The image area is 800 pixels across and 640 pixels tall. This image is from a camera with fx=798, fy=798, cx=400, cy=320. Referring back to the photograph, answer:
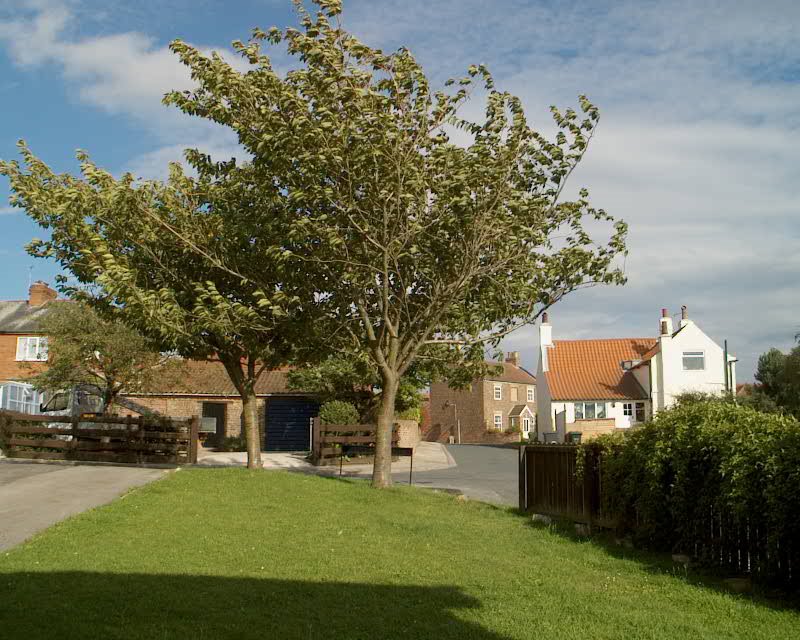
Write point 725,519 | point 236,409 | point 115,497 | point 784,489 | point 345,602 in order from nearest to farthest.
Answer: point 345,602 < point 784,489 < point 725,519 < point 115,497 < point 236,409

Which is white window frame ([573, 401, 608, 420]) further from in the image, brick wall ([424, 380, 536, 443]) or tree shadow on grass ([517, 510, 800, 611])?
tree shadow on grass ([517, 510, 800, 611])

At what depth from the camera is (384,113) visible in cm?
1596

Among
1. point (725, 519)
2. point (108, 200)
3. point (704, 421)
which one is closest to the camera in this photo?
point (725, 519)

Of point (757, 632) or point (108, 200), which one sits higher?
point (108, 200)

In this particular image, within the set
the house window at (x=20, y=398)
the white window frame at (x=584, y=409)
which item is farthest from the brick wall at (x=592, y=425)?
the house window at (x=20, y=398)

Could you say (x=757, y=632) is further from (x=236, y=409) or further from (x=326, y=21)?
(x=236, y=409)

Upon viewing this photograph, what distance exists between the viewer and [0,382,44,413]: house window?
33.0 m

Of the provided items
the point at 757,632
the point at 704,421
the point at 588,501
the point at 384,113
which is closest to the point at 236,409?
the point at 384,113

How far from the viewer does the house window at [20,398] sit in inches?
1300

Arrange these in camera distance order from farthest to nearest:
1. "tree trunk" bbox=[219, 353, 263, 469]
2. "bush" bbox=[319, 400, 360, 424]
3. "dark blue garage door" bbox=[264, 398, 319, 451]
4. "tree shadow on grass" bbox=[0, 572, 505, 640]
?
"dark blue garage door" bbox=[264, 398, 319, 451]
"bush" bbox=[319, 400, 360, 424]
"tree trunk" bbox=[219, 353, 263, 469]
"tree shadow on grass" bbox=[0, 572, 505, 640]

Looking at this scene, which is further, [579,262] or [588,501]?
[579,262]

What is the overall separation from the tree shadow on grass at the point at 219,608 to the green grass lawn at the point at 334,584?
0.06ft

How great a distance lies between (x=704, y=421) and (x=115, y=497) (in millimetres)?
9893

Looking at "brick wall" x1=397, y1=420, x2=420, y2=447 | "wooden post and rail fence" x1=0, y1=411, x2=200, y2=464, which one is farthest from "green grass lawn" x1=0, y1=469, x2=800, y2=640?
"brick wall" x1=397, y1=420, x2=420, y2=447
